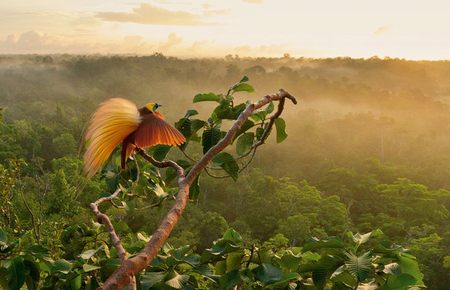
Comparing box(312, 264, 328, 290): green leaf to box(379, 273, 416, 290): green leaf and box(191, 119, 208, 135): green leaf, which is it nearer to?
box(379, 273, 416, 290): green leaf

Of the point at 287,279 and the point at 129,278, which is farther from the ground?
the point at 129,278

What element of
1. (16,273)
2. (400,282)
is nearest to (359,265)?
(400,282)

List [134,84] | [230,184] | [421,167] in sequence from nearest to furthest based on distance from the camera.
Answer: [230,184], [421,167], [134,84]

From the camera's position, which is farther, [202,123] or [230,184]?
[230,184]

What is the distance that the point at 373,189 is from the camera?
28.2 m

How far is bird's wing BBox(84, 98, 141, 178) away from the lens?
991 millimetres

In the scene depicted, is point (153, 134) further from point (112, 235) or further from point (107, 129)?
point (112, 235)

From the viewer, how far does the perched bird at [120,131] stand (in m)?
1.00

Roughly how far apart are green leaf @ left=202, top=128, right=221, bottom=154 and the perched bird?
41 cm

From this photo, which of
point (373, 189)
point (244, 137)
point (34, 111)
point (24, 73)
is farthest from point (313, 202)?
point (24, 73)

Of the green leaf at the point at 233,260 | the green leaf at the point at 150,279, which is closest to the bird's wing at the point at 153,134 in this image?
the green leaf at the point at 150,279

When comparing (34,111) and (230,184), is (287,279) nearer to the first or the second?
(230,184)

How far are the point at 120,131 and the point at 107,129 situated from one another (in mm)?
37

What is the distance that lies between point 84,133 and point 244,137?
69 cm
